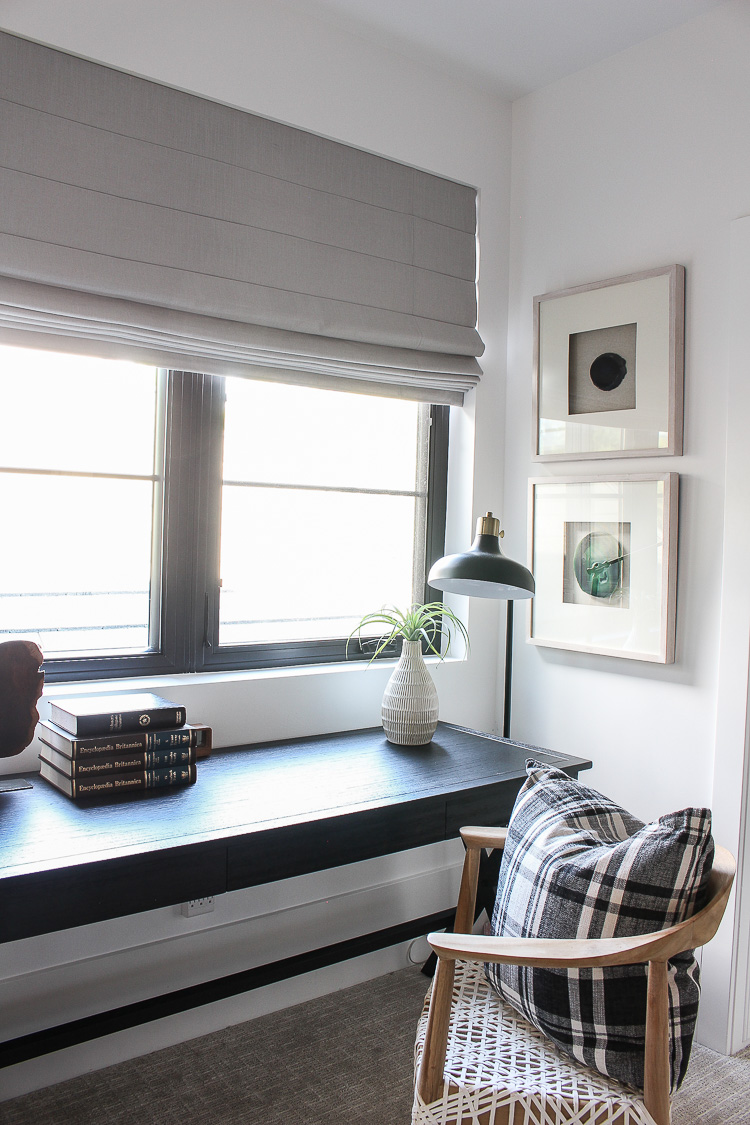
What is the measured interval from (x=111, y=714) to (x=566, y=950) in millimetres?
1047

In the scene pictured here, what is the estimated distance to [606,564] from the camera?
2.62 meters

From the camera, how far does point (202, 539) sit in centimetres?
242

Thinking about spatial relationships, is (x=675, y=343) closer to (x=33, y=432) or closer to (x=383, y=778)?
(x=383, y=778)

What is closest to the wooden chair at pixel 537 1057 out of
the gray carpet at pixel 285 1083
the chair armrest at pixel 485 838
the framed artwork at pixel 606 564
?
the chair armrest at pixel 485 838

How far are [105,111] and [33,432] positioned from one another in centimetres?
78

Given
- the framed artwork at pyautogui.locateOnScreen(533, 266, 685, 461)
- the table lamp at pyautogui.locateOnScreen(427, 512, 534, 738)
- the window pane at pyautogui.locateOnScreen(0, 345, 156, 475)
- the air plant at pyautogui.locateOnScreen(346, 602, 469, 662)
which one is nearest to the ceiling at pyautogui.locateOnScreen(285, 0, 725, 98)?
the framed artwork at pyautogui.locateOnScreen(533, 266, 685, 461)

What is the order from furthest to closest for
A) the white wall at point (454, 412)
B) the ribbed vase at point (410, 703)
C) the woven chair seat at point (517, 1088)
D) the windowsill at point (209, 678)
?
the ribbed vase at point (410, 703) → the windowsill at point (209, 678) → the white wall at point (454, 412) → the woven chair seat at point (517, 1088)

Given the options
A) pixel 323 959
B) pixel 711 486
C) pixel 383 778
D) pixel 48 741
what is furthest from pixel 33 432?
pixel 711 486

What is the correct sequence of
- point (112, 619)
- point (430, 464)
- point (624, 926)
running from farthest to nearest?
point (430, 464)
point (112, 619)
point (624, 926)

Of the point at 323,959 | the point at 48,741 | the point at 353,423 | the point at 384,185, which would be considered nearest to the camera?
the point at 48,741

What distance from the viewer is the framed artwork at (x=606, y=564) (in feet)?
8.08

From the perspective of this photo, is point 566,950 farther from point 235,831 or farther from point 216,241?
point 216,241

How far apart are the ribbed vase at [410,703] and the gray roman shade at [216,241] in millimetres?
853

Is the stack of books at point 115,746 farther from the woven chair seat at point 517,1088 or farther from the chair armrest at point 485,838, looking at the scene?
the woven chair seat at point 517,1088
